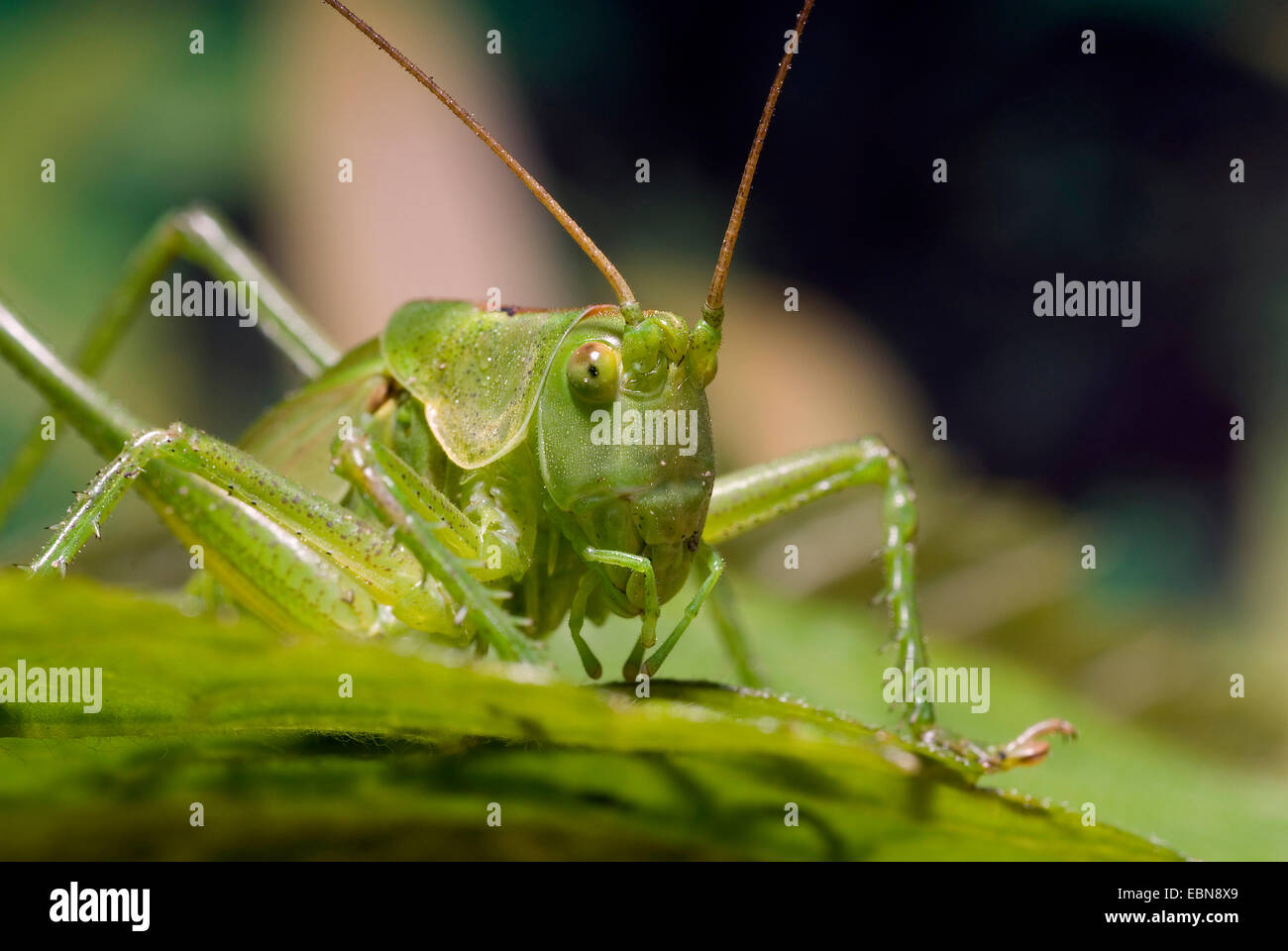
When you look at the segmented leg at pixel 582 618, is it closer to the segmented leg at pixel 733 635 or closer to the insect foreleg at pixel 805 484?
the insect foreleg at pixel 805 484

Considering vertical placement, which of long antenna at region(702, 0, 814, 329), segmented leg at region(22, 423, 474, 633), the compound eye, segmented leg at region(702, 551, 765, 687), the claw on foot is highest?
long antenna at region(702, 0, 814, 329)

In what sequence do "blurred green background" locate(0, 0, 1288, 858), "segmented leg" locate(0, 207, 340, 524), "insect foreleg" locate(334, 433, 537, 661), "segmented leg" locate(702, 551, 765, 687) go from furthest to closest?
1. "blurred green background" locate(0, 0, 1288, 858)
2. "segmented leg" locate(0, 207, 340, 524)
3. "segmented leg" locate(702, 551, 765, 687)
4. "insect foreleg" locate(334, 433, 537, 661)

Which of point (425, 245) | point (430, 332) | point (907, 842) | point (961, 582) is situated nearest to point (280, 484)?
point (430, 332)

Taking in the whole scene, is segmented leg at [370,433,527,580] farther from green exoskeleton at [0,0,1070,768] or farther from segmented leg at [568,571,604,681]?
segmented leg at [568,571,604,681]

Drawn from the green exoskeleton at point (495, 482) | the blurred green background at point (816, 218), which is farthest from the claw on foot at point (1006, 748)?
the blurred green background at point (816, 218)

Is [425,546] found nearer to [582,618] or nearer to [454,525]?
[454,525]

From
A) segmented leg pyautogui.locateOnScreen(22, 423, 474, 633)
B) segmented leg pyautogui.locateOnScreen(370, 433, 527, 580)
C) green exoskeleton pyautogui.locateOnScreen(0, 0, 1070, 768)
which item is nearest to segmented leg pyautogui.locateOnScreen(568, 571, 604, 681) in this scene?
green exoskeleton pyautogui.locateOnScreen(0, 0, 1070, 768)

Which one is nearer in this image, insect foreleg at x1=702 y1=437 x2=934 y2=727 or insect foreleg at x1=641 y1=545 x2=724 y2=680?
insect foreleg at x1=641 y1=545 x2=724 y2=680
